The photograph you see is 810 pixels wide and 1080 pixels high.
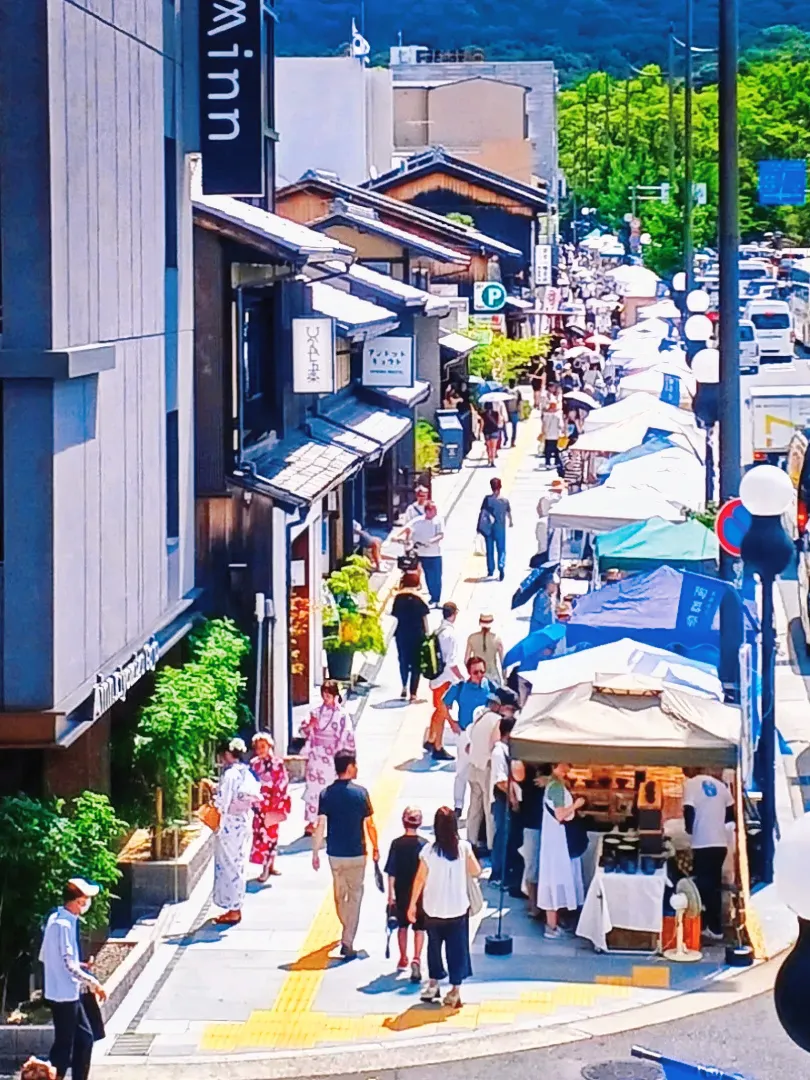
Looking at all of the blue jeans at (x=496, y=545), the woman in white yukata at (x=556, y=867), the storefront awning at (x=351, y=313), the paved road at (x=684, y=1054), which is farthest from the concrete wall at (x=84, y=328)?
the blue jeans at (x=496, y=545)

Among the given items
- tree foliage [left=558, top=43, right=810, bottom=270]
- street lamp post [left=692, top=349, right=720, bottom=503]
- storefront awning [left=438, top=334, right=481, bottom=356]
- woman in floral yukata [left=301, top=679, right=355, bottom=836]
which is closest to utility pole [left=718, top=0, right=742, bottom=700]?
woman in floral yukata [left=301, top=679, right=355, bottom=836]

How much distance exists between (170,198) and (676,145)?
8920 cm

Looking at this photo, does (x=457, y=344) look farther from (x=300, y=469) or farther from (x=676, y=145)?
(x=676, y=145)

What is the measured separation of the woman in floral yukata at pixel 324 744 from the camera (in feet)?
56.7

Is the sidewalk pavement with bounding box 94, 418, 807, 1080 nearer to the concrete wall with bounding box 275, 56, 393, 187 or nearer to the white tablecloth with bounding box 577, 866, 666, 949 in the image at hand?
the white tablecloth with bounding box 577, 866, 666, 949

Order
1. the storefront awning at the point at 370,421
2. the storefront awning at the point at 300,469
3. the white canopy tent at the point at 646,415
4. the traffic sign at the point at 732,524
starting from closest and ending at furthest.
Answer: the traffic sign at the point at 732,524 → the storefront awning at the point at 300,469 → the storefront awning at the point at 370,421 → the white canopy tent at the point at 646,415

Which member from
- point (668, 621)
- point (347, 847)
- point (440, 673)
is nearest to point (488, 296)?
point (440, 673)

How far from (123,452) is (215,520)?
440cm

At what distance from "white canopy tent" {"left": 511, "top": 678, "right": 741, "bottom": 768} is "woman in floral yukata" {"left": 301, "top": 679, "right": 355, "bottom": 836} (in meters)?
2.58

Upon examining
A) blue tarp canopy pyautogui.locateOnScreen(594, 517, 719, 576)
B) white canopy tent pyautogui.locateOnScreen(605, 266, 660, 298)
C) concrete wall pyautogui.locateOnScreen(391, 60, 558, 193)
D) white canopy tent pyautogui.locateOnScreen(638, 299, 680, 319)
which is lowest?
blue tarp canopy pyautogui.locateOnScreen(594, 517, 719, 576)

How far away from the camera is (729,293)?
1769cm

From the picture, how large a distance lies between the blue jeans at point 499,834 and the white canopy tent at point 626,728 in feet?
3.88

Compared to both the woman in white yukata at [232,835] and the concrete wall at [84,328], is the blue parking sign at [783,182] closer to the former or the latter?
the concrete wall at [84,328]

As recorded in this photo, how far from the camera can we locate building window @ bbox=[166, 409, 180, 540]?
17.5 m
